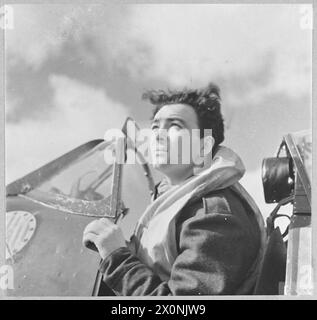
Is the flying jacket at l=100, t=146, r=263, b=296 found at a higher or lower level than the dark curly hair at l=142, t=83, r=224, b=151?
lower

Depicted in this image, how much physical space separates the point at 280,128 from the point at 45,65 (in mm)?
956

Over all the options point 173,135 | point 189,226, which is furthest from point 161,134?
point 189,226

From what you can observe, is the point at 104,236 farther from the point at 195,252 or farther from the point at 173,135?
the point at 173,135

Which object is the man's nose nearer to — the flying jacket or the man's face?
the man's face

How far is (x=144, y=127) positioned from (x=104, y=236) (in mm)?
456

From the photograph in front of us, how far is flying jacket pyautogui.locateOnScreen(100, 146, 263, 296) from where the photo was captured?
3.07 m

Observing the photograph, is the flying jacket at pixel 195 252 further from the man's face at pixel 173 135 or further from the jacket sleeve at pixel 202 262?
the man's face at pixel 173 135

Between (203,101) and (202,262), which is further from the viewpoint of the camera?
(203,101)

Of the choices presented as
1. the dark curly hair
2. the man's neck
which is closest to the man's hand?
the man's neck

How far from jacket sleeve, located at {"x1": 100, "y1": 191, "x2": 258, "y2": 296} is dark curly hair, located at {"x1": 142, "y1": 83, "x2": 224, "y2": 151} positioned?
0.95 ft

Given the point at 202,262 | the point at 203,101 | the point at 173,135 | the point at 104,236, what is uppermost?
the point at 203,101

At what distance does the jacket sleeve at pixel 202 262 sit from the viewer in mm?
3070

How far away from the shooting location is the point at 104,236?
318cm

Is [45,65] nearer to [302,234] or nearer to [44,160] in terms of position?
[44,160]
